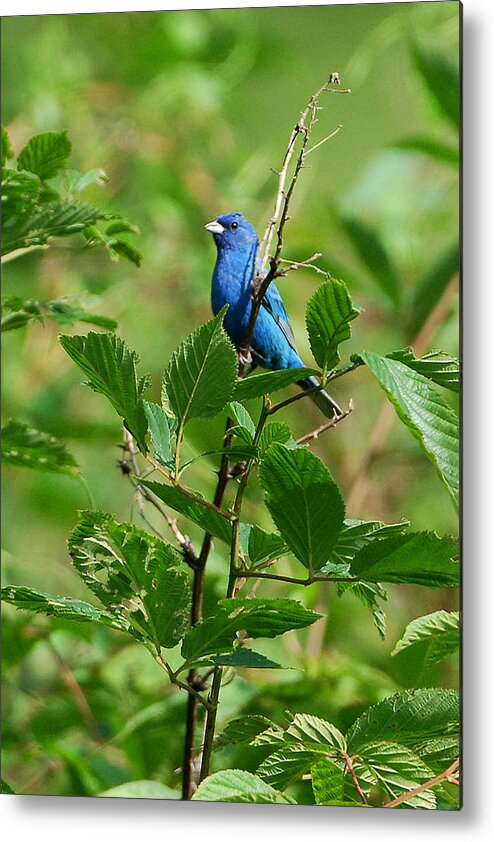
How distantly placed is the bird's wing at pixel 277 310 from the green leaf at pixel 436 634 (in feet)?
1.77

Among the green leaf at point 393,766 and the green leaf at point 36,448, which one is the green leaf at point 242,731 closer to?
the green leaf at point 393,766

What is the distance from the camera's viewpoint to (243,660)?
1192 millimetres

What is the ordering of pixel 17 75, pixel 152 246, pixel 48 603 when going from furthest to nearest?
pixel 152 246
pixel 17 75
pixel 48 603

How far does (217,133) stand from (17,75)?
49 cm

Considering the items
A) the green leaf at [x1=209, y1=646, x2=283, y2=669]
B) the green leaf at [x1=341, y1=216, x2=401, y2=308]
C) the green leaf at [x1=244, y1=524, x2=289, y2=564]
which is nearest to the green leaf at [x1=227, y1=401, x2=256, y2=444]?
the green leaf at [x1=244, y1=524, x2=289, y2=564]

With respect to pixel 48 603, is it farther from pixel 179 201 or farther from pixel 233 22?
pixel 179 201

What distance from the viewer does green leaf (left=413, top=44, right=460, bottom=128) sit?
162cm

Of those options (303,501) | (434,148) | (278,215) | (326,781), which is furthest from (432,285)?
(326,781)

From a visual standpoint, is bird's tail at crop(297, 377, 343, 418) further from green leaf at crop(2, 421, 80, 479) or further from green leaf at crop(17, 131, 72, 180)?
green leaf at crop(17, 131, 72, 180)

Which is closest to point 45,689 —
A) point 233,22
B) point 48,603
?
point 48,603

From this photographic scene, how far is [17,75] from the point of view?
2059mm

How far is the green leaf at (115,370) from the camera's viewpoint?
113 centimetres

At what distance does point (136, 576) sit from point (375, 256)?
38.8 inches

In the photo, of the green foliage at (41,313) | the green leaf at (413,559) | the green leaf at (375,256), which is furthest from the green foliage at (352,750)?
the green leaf at (375,256)
